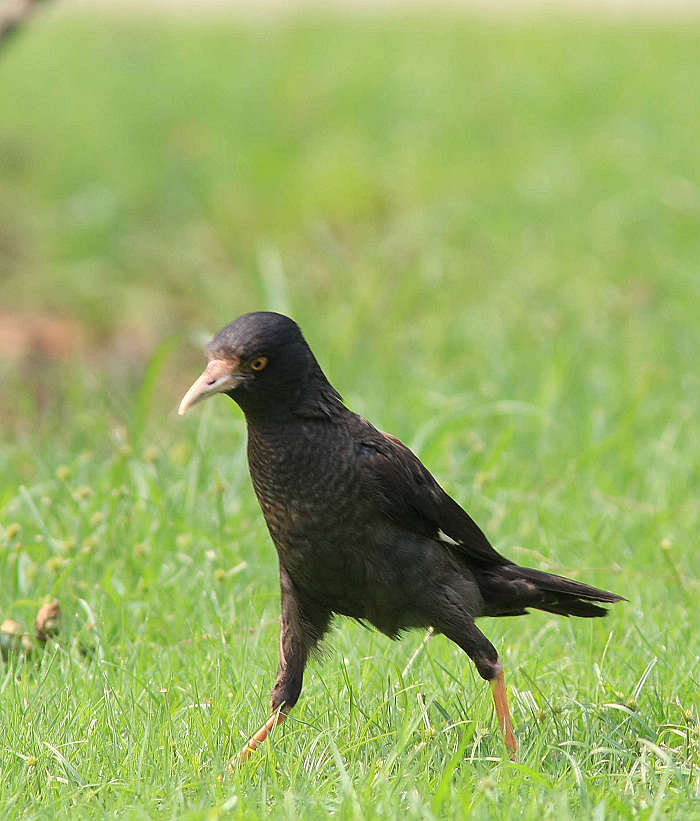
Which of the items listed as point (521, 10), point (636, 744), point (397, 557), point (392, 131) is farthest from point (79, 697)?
point (521, 10)

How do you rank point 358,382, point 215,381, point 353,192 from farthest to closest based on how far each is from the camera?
point 353,192
point 358,382
point 215,381

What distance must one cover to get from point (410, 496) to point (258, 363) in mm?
653

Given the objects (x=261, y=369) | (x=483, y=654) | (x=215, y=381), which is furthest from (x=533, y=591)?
(x=215, y=381)

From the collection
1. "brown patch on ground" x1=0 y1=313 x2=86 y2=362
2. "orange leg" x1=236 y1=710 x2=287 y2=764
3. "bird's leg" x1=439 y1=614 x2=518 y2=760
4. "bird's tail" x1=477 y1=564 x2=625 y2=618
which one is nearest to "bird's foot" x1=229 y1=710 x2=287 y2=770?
"orange leg" x1=236 y1=710 x2=287 y2=764

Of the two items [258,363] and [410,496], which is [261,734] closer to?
[410,496]

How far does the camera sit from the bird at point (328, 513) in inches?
150

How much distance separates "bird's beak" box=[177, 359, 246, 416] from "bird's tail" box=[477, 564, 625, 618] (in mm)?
1183

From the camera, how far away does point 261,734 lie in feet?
12.7

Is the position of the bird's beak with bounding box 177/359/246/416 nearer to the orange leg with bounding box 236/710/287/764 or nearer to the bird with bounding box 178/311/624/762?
the bird with bounding box 178/311/624/762

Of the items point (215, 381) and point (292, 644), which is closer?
point (215, 381)

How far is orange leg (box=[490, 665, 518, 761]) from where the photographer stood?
3.88 metres

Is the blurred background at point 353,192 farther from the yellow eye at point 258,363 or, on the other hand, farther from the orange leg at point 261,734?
the orange leg at point 261,734

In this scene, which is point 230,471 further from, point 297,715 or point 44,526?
point 297,715

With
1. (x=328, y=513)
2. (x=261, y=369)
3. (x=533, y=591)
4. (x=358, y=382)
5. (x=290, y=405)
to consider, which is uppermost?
(x=261, y=369)
